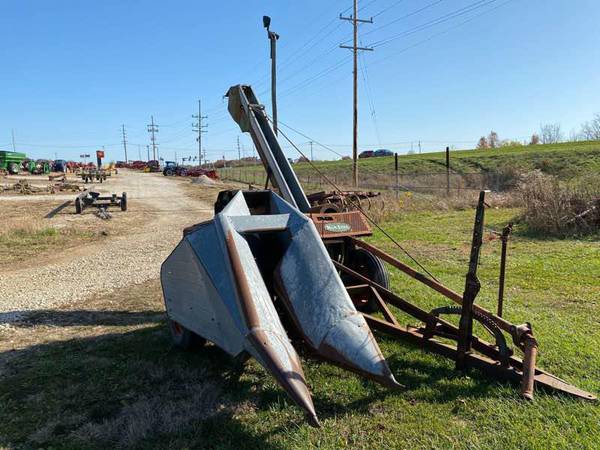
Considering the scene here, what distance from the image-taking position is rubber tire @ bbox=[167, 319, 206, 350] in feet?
14.7

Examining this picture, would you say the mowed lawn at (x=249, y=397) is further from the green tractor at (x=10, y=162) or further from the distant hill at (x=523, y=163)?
the green tractor at (x=10, y=162)

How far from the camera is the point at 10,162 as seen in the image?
4322cm

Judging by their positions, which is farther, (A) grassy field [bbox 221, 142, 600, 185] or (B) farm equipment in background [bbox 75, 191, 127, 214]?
(A) grassy field [bbox 221, 142, 600, 185]

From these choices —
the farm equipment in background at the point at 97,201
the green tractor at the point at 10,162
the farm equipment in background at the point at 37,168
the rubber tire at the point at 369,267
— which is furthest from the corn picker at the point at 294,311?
the farm equipment in background at the point at 37,168

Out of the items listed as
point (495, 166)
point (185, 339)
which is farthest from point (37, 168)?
point (185, 339)

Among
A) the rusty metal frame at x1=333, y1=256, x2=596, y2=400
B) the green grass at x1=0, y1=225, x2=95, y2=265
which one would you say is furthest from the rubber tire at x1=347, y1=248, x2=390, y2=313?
the green grass at x1=0, y1=225, x2=95, y2=265

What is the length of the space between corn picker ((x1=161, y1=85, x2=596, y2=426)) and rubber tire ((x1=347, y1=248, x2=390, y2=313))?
2.52ft

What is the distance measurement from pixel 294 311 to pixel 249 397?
0.84 m

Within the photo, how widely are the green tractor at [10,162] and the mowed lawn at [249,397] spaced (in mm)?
44043

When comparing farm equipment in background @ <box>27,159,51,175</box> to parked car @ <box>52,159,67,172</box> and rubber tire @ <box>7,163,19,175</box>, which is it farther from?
A: parked car @ <box>52,159,67,172</box>

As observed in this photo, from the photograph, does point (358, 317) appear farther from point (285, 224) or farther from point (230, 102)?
point (230, 102)

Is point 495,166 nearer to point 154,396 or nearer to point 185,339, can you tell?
point 185,339

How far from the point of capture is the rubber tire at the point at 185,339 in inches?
176

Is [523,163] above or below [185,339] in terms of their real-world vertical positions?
Answer: above
